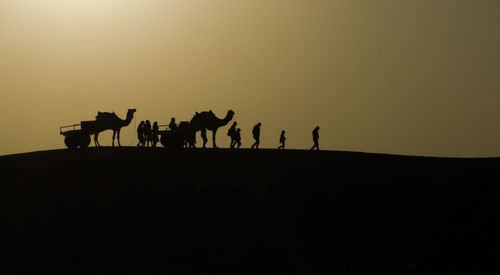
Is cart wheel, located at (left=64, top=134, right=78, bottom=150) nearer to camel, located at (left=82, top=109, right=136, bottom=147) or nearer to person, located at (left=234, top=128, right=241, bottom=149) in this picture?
camel, located at (left=82, top=109, right=136, bottom=147)

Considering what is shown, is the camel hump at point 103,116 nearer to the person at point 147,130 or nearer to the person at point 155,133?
the person at point 147,130

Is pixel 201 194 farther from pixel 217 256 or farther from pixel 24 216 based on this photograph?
pixel 24 216

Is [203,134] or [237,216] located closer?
[237,216]

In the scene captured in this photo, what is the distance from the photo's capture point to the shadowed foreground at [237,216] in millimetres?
22656

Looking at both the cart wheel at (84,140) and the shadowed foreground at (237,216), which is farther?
the cart wheel at (84,140)

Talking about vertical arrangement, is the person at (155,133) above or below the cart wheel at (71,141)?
above

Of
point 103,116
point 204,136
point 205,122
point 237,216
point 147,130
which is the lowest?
point 237,216

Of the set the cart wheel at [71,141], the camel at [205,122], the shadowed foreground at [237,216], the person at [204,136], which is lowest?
the shadowed foreground at [237,216]

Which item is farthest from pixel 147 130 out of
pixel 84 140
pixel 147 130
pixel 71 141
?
pixel 71 141

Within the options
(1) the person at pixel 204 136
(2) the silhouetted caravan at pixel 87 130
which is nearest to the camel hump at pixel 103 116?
(2) the silhouetted caravan at pixel 87 130

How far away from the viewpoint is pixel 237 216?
81.8 ft

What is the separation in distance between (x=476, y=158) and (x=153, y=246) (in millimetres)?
19942

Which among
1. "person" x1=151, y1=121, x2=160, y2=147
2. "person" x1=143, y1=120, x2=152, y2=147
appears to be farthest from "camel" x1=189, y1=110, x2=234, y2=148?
"person" x1=143, y1=120, x2=152, y2=147

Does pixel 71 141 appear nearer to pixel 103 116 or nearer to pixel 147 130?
pixel 103 116
